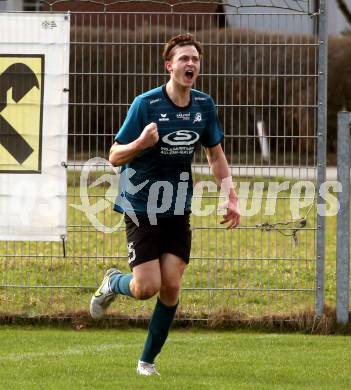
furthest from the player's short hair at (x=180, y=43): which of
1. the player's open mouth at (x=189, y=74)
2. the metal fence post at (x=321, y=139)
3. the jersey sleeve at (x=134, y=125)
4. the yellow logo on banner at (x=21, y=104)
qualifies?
the yellow logo on banner at (x=21, y=104)

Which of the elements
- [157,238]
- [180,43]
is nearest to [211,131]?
[180,43]

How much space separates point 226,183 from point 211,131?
1.16ft

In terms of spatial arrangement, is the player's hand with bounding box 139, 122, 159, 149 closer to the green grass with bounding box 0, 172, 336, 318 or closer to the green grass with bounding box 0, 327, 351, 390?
the green grass with bounding box 0, 327, 351, 390

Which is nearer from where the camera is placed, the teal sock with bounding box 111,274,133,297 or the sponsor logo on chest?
the sponsor logo on chest

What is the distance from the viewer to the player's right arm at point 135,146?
277 inches

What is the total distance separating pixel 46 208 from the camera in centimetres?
998

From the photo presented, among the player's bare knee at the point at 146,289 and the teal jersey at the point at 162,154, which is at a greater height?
the teal jersey at the point at 162,154

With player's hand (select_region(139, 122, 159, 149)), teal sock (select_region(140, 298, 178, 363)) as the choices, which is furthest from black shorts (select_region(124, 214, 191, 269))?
player's hand (select_region(139, 122, 159, 149))

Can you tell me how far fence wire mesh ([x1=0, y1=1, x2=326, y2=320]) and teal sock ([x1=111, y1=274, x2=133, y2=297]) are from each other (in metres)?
1.96

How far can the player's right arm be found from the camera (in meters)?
7.05

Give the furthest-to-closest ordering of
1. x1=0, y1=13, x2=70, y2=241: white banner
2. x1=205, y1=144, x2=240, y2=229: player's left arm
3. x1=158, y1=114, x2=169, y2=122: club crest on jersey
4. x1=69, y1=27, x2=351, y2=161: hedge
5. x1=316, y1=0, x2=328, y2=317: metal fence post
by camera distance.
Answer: x1=69, y1=27, x2=351, y2=161: hedge, x1=0, y1=13, x2=70, y2=241: white banner, x1=316, y1=0, x2=328, y2=317: metal fence post, x1=205, y1=144, x2=240, y2=229: player's left arm, x1=158, y1=114, x2=169, y2=122: club crest on jersey

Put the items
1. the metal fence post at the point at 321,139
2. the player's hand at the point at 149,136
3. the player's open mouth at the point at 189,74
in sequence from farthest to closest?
the metal fence post at the point at 321,139 → the player's open mouth at the point at 189,74 → the player's hand at the point at 149,136

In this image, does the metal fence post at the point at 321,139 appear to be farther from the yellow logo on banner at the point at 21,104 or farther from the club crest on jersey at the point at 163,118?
the club crest on jersey at the point at 163,118

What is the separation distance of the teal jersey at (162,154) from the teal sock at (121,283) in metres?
0.49
